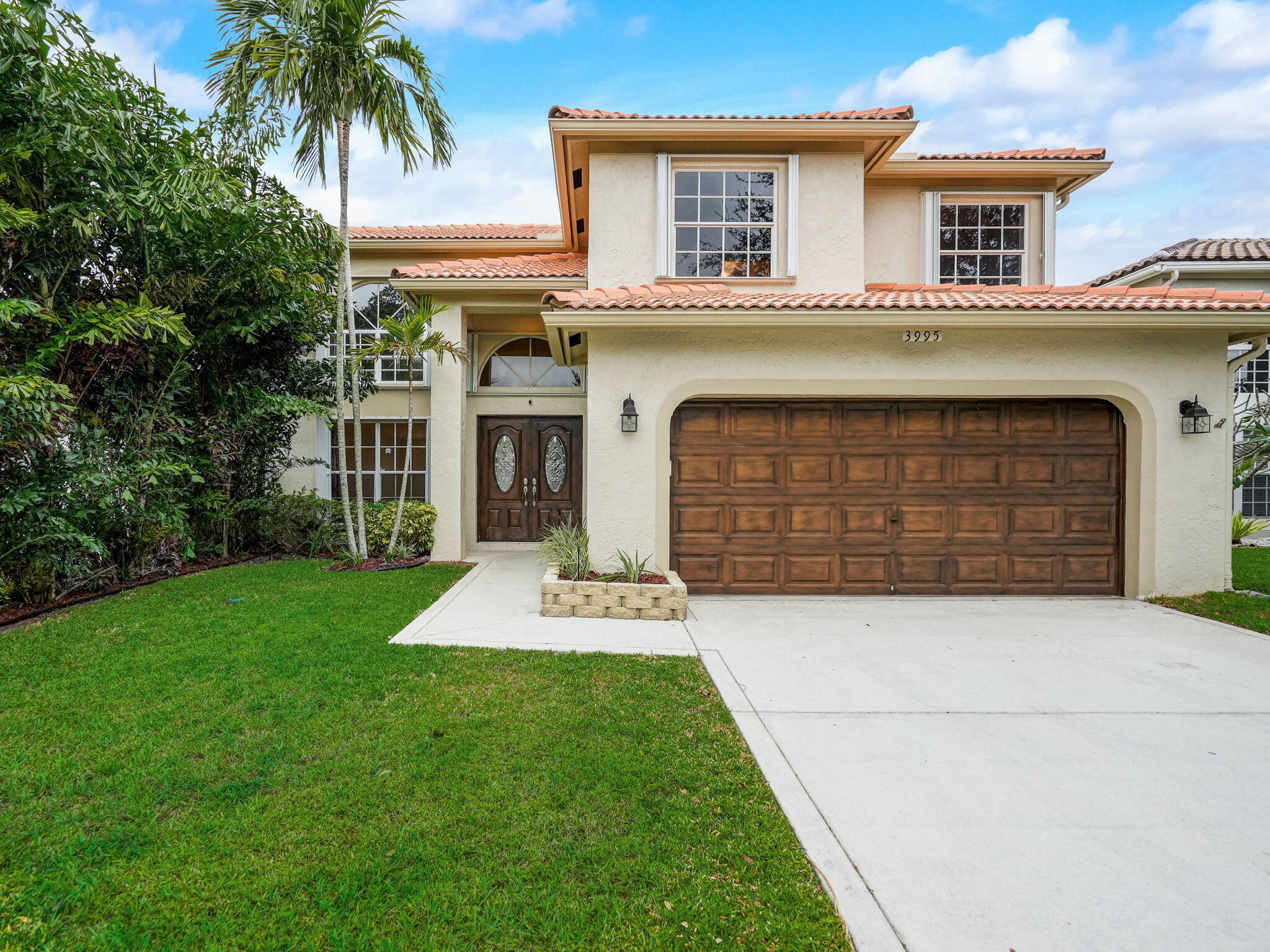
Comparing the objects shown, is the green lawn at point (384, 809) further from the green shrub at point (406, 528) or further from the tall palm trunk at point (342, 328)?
the green shrub at point (406, 528)

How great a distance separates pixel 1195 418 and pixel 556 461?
9.28 meters

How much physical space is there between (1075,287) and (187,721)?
1096 cm

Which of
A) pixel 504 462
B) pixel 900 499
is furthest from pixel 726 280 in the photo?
pixel 504 462

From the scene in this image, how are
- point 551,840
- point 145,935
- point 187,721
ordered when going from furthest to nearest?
point 187,721, point 551,840, point 145,935

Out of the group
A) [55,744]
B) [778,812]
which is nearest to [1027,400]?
[778,812]

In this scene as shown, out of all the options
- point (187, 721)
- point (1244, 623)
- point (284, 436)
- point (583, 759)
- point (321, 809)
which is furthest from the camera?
point (284, 436)

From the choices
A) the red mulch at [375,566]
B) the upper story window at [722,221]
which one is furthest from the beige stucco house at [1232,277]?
the red mulch at [375,566]

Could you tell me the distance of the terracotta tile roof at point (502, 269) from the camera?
9.53m

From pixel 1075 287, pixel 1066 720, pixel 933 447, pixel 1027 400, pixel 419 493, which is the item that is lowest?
pixel 1066 720

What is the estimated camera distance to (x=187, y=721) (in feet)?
12.5

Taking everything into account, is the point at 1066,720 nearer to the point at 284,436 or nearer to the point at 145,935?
the point at 145,935

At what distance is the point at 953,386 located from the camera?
24.2ft

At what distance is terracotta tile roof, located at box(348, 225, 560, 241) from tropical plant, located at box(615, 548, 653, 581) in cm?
784

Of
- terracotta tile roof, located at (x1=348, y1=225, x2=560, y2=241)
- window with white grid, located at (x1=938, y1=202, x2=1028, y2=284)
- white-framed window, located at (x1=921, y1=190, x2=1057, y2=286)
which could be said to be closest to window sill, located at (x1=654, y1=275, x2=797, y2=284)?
white-framed window, located at (x1=921, y1=190, x2=1057, y2=286)
